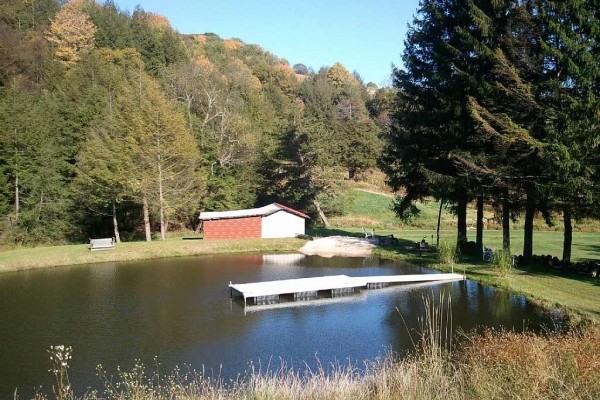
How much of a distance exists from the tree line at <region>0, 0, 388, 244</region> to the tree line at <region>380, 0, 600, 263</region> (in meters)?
17.5

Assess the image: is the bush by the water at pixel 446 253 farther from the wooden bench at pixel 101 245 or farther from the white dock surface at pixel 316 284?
the wooden bench at pixel 101 245

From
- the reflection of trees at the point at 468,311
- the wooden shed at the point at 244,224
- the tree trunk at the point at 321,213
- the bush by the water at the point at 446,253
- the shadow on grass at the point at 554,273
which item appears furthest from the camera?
the tree trunk at the point at 321,213

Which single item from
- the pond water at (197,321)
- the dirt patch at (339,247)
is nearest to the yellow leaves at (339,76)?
the dirt patch at (339,247)

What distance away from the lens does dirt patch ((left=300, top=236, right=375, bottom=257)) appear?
3381 cm

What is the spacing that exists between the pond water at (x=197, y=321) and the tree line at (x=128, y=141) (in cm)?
1290

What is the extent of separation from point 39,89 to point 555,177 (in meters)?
54.8

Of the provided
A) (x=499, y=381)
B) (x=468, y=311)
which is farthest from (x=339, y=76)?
(x=499, y=381)

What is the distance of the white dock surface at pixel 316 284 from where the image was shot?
21359mm

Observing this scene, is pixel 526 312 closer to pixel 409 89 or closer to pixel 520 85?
pixel 520 85

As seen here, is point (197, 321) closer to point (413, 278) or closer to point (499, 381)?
point (413, 278)

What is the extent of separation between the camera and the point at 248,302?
68.3 ft

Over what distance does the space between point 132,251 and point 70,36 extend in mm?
48268

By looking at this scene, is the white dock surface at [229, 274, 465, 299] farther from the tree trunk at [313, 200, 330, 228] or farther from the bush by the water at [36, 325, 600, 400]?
the tree trunk at [313, 200, 330, 228]

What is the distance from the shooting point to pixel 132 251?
110ft
